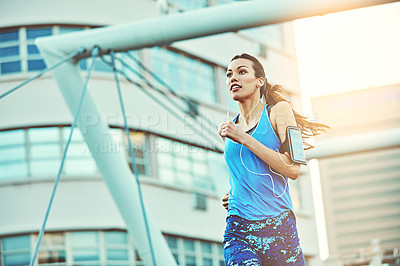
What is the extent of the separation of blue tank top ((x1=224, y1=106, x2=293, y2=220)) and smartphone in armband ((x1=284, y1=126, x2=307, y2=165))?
0.09 meters

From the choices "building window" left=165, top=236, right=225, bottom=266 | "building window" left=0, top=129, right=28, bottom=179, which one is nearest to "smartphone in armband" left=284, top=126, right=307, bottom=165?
"building window" left=0, top=129, right=28, bottom=179

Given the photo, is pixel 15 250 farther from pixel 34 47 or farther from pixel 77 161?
pixel 34 47

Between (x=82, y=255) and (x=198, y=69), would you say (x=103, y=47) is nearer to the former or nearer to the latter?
(x=82, y=255)

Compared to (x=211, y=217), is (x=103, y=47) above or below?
below

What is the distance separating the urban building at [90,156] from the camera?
22062 mm

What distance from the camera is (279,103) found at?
15.1 feet

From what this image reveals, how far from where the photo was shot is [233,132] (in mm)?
4258

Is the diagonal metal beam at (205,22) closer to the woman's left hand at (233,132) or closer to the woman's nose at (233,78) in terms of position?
the woman's nose at (233,78)

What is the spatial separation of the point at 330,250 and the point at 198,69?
509 ft

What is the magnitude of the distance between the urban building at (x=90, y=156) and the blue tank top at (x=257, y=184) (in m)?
16.0

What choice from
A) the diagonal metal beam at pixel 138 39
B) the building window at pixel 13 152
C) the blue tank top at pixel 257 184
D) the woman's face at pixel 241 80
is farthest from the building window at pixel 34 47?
the blue tank top at pixel 257 184

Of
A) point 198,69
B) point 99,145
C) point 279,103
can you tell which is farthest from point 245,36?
point 279,103

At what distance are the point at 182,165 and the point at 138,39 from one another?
16682 mm

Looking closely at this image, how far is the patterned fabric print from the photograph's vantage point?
4445mm
